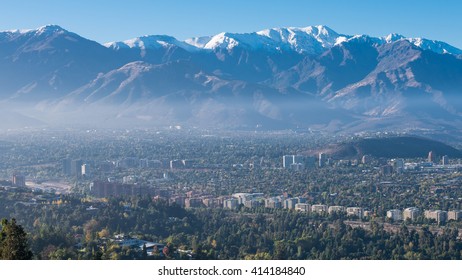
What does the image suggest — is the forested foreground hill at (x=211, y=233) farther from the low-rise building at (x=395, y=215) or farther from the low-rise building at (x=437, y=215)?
the low-rise building at (x=395, y=215)

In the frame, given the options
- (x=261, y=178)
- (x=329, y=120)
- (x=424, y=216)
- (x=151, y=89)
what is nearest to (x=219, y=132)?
(x=329, y=120)

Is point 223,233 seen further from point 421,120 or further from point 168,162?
point 421,120

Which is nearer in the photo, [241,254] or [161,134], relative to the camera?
[241,254]

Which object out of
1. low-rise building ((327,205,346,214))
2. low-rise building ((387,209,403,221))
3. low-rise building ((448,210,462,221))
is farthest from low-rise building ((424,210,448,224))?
low-rise building ((327,205,346,214))

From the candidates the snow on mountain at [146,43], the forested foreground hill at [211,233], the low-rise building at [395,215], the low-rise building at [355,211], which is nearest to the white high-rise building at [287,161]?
the low-rise building at [355,211]

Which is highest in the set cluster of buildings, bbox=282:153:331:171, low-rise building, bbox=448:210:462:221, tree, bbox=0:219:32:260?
tree, bbox=0:219:32:260

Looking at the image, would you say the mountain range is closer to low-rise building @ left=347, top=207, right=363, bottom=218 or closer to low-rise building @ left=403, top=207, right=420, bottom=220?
low-rise building @ left=347, top=207, right=363, bottom=218
